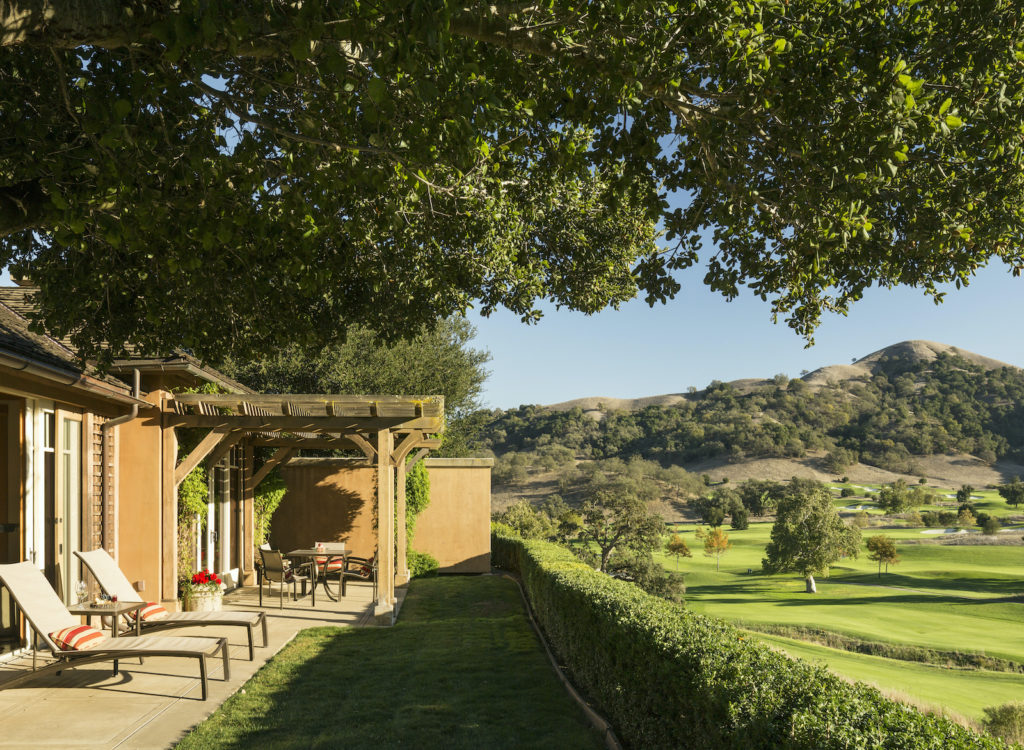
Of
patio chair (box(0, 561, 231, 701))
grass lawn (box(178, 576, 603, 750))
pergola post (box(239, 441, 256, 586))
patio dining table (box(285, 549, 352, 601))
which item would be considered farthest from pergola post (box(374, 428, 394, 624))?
pergola post (box(239, 441, 256, 586))

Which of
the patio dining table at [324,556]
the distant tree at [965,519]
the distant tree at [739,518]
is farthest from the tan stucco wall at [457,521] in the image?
the distant tree at [965,519]

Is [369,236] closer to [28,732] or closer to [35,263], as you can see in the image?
[35,263]

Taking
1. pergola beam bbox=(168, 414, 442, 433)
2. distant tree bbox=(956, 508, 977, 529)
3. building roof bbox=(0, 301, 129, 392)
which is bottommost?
distant tree bbox=(956, 508, 977, 529)

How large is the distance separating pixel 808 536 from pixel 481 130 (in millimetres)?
46537

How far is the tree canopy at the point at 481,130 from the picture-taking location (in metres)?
4.14

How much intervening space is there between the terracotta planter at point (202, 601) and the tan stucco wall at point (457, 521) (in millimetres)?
8799

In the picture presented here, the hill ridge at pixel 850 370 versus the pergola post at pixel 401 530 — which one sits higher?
the hill ridge at pixel 850 370

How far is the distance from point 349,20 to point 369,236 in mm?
4628

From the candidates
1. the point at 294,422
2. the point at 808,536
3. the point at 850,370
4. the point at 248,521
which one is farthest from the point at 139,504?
the point at 850,370

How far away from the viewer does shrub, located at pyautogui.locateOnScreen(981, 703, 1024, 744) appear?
55.6ft

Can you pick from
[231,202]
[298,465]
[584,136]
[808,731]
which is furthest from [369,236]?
[298,465]

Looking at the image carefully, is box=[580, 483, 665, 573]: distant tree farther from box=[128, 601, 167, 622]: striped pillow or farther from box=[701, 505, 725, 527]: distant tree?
box=[701, 505, 725, 527]: distant tree

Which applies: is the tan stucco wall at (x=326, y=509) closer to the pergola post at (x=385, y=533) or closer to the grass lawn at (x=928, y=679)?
the pergola post at (x=385, y=533)

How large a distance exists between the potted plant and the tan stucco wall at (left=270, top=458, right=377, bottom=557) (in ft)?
25.6
